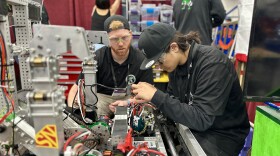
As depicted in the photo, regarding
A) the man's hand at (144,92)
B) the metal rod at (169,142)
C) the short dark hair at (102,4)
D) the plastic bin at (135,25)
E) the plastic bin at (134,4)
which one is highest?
the plastic bin at (134,4)

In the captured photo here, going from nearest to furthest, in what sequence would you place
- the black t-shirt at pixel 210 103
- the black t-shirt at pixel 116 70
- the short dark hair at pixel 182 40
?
the black t-shirt at pixel 210 103
the short dark hair at pixel 182 40
the black t-shirt at pixel 116 70

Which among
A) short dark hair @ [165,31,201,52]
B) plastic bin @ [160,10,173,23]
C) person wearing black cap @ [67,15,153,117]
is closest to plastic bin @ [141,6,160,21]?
plastic bin @ [160,10,173,23]

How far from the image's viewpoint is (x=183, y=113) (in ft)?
3.95

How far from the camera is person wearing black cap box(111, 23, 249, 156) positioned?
1.22m

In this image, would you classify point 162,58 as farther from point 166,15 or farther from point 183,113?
point 166,15

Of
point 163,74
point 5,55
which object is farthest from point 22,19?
point 163,74

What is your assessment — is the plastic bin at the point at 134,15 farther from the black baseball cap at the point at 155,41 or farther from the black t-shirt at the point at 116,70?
the black baseball cap at the point at 155,41

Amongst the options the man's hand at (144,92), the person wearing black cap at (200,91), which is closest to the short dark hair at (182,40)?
the person wearing black cap at (200,91)

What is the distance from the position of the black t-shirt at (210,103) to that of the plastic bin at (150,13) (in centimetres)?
229

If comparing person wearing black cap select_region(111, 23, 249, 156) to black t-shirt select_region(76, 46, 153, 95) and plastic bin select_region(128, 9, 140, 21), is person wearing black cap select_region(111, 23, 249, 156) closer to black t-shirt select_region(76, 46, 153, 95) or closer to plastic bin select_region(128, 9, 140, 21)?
black t-shirt select_region(76, 46, 153, 95)

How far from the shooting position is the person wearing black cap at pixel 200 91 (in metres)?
1.22

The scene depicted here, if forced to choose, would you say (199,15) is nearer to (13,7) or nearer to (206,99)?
(206,99)

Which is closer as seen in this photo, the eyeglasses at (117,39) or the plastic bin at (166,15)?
the eyeglasses at (117,39)

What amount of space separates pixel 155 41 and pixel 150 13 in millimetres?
2480
